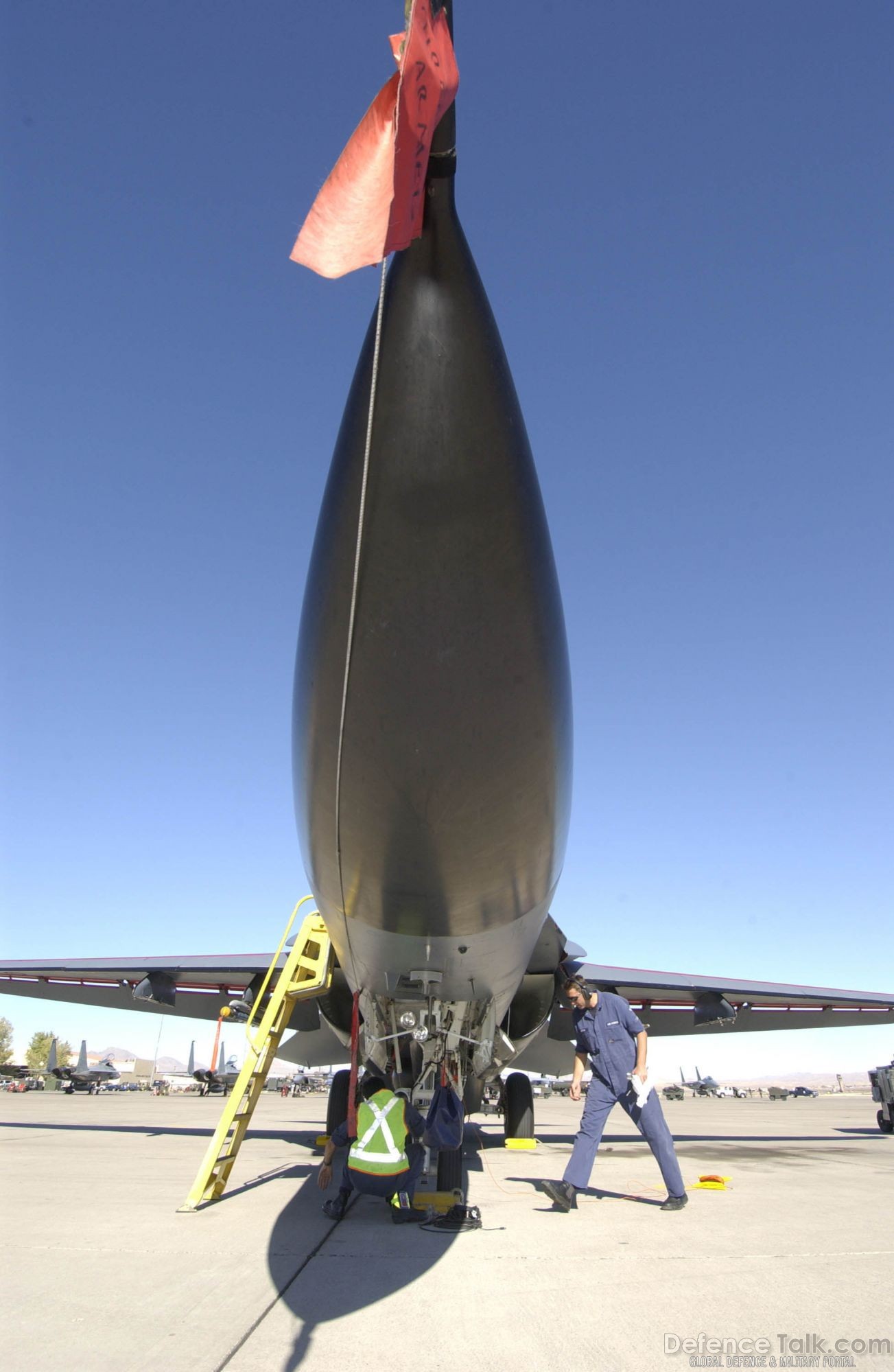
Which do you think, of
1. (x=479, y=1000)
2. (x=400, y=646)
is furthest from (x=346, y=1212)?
(x=400, y=646)

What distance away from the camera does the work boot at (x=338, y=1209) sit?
4531 millimetres

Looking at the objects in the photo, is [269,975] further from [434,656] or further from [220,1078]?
[220,1078]

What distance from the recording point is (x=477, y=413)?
2.16 m

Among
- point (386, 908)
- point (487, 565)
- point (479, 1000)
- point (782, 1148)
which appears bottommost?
point (782, 1148)

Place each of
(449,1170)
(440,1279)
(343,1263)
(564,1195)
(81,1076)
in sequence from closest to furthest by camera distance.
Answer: (440,1279) → (343,1263) → (564,1195) → (449,1170) → (81,1076)

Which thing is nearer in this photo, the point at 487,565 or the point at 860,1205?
the point at 487,565

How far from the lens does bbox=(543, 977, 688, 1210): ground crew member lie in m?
4.75

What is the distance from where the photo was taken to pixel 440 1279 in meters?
3.16

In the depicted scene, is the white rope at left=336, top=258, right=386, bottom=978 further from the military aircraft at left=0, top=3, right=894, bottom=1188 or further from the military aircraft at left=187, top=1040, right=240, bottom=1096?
the military aircraft at left=187, top=1040, right=240, bottom=1096

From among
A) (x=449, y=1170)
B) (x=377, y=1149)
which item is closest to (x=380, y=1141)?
(x=377, y=1149)

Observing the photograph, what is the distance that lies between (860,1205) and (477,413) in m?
5.68

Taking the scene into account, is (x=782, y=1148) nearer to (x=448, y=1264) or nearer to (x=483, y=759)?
(x=448, y=1264)
